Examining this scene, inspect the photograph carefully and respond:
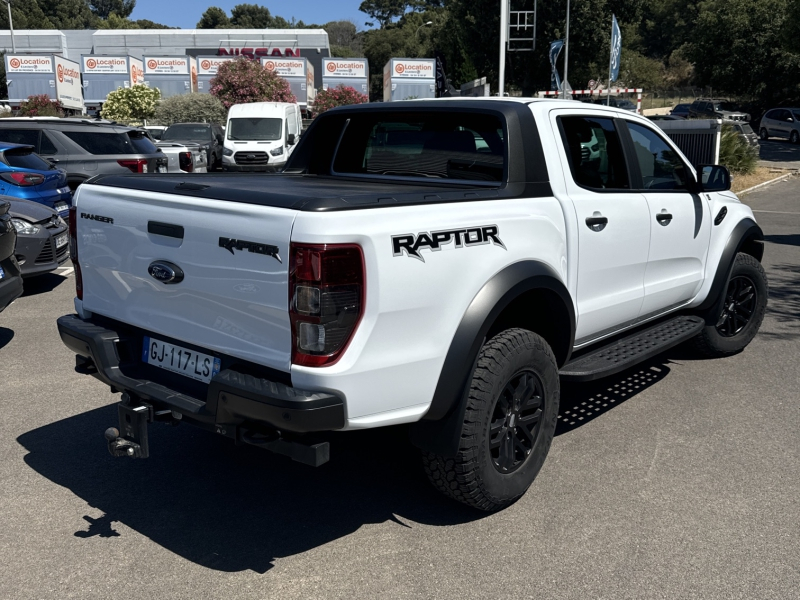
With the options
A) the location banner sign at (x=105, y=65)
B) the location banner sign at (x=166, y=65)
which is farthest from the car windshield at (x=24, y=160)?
the location banner sign at (x=166, y=65)

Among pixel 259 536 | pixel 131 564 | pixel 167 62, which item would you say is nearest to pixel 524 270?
pixel 259 536

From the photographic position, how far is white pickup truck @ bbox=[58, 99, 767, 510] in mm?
2939

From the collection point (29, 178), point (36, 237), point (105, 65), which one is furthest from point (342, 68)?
point (36, 237)

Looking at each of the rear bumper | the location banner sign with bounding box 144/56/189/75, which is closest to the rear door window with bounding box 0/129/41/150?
the rear bumper

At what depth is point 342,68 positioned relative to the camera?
5838 centimetres

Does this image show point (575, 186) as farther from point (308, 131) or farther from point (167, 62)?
point (167, 62)

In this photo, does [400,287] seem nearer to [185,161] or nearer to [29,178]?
[29,178]

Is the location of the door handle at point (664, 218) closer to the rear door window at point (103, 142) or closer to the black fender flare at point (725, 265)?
the black fender flare at point (725, 265)

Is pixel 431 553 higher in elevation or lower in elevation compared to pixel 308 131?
lower

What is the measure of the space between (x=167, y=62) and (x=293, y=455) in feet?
193

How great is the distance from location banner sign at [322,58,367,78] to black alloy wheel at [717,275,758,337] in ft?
179

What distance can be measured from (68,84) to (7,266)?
48.1 m

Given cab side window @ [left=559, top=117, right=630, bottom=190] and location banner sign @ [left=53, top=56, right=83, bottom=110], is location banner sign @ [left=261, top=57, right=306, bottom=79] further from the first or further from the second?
cab side window @ [left=559, top=117, right=630, bottom=190]

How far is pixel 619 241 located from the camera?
175 inches
